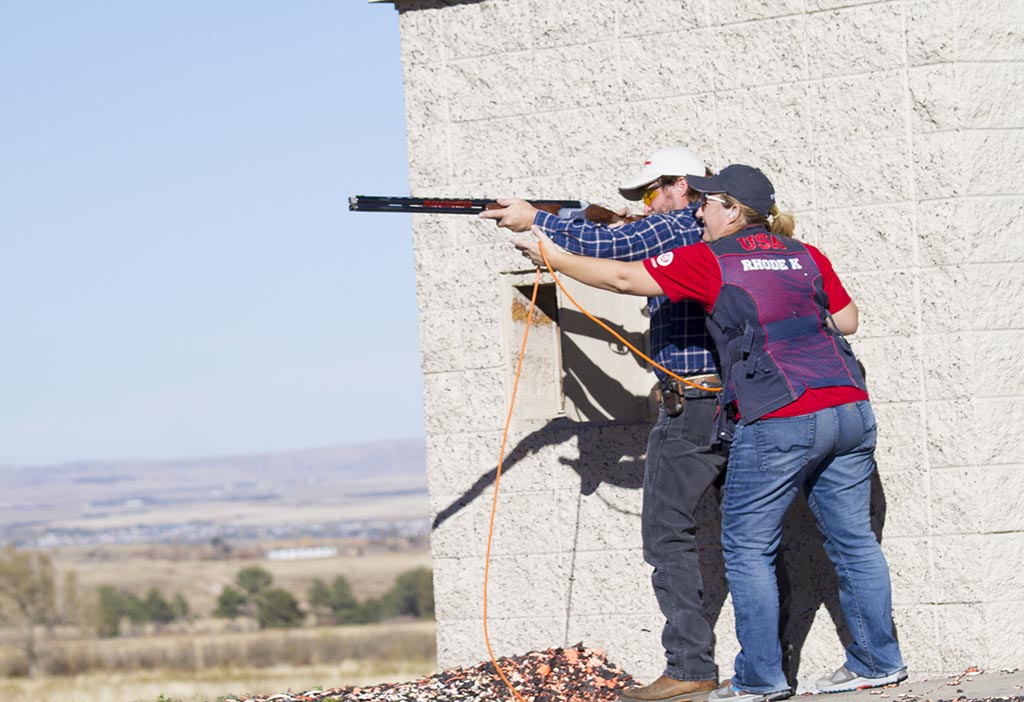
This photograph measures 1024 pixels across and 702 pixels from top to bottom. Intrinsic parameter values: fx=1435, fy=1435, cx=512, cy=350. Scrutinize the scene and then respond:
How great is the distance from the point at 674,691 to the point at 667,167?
2.07m

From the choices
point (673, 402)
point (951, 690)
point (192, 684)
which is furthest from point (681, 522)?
point (192, 684)

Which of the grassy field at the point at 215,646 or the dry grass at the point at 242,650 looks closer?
the grassy field at the point at 215,646

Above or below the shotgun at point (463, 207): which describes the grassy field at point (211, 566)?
below

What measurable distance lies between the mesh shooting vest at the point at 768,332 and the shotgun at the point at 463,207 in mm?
904

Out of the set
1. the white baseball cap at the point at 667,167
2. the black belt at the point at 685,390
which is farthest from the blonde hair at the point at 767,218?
the black belt at the point at 685,390

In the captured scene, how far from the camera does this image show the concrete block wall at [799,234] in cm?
598

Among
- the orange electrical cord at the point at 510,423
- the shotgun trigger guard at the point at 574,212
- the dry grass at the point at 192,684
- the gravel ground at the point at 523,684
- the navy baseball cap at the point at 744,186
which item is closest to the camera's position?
the navy baseball cap at the point at 744,186

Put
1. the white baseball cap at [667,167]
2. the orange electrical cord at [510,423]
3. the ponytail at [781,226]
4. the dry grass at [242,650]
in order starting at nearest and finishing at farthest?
1. the ponytail at [781,226]
2. the white baseball cap at [667,167]
3. the orange electrical cord at [510,423]
4. the dry grass at [242,650]

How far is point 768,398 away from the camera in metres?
5.14

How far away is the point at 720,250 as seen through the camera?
522 centimetres

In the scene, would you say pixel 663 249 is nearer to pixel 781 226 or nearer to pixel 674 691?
pixel 781 226

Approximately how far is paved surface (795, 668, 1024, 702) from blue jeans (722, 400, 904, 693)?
0.11 m

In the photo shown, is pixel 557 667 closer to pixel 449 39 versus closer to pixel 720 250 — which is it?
pixel 720 250

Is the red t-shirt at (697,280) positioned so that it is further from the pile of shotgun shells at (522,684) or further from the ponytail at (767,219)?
the pile of shotgun shells at (522,684)
